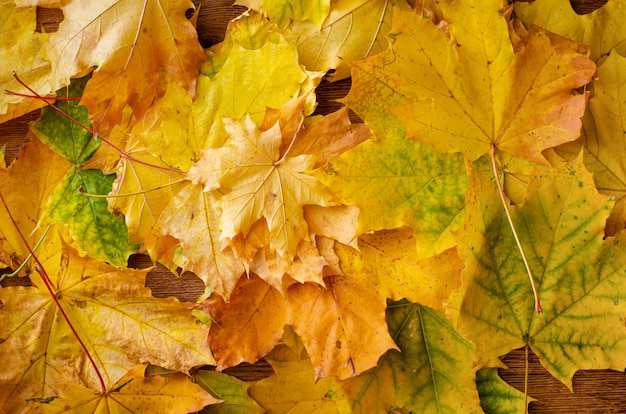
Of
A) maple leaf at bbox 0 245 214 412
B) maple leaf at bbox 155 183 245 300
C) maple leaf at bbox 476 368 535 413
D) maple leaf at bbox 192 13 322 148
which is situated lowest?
maple leaf at bbox 476 368 535 413

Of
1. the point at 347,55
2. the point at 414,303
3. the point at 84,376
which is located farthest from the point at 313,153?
the point at 84,376

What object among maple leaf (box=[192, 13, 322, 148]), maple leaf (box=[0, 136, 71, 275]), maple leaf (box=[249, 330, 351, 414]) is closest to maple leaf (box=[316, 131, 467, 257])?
maple leaf (box=[192, 13, 322, 148])

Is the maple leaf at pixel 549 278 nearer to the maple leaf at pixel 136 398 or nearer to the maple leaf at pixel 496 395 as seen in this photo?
the maple leaf at pixel 496 395

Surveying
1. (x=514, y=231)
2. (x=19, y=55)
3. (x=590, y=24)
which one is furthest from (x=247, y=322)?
(x=590, y=24)

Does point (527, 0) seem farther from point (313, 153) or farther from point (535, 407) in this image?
point (535, 407)

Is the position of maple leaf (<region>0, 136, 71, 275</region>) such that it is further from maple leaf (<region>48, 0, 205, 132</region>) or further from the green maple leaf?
maple leaf (<region>48, 0, 205, 132</region>)

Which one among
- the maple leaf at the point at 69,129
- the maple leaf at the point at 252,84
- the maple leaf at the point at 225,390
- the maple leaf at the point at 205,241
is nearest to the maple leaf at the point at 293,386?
the maple leaf at the point at 225,390

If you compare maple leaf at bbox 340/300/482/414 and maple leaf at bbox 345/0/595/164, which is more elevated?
maple leaf at bbox 345/0/595/164
